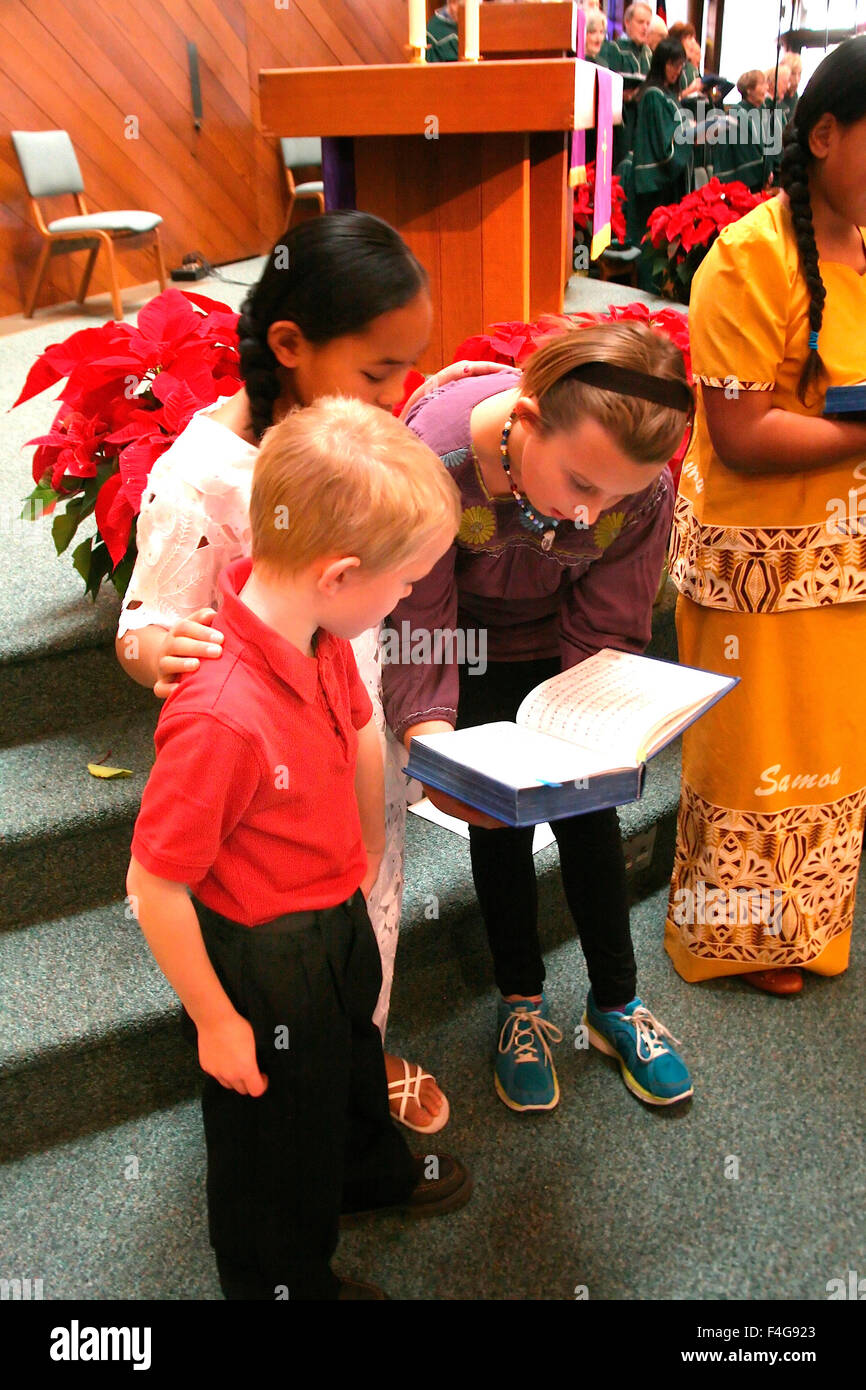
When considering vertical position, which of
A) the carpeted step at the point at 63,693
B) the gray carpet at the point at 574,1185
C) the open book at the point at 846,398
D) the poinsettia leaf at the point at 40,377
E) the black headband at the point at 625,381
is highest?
the black headband at the point at 625,381

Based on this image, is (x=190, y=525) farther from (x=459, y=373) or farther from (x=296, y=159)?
(x=296, y=159)

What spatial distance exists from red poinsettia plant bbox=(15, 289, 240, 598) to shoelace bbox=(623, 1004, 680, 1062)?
104cm

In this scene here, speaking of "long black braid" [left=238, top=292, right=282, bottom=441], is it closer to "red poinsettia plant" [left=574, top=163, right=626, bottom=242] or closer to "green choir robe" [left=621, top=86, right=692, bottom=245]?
"red poinsettia plant" [left=574, top=163, right=626, bottom=242]

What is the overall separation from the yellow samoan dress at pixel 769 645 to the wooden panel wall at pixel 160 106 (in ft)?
13.9

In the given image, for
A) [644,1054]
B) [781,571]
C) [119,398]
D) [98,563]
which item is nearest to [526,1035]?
[644,1054]

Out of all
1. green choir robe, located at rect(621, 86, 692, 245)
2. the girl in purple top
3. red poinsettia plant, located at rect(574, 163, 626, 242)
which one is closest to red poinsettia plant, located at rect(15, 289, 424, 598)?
the girl in purple top

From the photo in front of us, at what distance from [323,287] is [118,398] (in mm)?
659

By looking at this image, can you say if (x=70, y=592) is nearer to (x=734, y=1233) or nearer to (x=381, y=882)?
(x=381, y=882)

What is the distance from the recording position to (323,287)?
3.80 ft

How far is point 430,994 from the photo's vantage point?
1.77 m

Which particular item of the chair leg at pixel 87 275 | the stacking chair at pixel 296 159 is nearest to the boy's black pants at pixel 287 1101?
the chair leg at pixel 87 275

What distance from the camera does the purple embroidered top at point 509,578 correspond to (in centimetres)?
120

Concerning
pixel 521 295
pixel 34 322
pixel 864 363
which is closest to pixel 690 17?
pixel 34 322

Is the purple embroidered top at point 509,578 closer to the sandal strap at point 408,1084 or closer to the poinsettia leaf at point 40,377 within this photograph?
the sandal strap at point 408,1084
